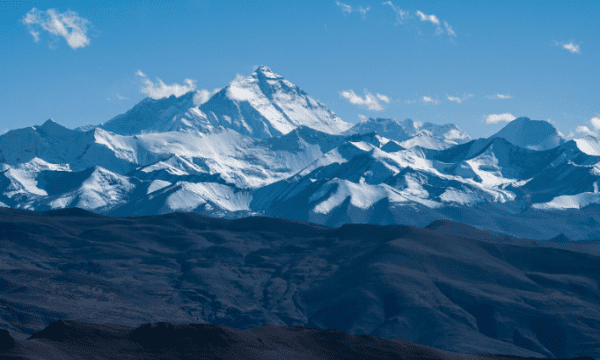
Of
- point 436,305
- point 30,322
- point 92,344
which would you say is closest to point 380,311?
point 436,305

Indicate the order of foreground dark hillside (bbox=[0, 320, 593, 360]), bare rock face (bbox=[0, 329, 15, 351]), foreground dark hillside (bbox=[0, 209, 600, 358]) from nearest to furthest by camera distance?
bare rock face (bbox=[0, 329, 15, 351])
foreground dark hillside (bbox=[0, 320, 593, 360])
foreground dark hillside (bbox=[0, 209, 600, 358])

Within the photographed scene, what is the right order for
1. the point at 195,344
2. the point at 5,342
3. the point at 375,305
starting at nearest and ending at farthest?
the point at 5,342 → the point at 195,344 → the point at 375,305

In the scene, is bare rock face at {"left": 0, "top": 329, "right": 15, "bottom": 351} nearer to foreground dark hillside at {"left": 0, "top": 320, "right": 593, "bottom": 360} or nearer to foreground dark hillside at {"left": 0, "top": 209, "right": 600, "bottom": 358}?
foreground dark hillside at {"left": 0, "top": 320, "right": 593, "bottom": 360}

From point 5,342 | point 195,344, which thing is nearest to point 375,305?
point 195,344

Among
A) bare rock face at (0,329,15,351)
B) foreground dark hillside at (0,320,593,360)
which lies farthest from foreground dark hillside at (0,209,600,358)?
bare rock face at (0,329,15,351)

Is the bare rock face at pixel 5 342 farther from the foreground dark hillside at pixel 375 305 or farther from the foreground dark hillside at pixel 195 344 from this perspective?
the foreground dark hillside at pixel 375 305

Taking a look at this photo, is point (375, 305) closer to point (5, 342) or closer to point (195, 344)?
point (195, 344)

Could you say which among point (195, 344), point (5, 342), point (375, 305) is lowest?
point (195, 344)

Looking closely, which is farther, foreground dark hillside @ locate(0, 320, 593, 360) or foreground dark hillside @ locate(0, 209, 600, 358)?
foreground dark hillside @ locate(0, 209, 600, 358)

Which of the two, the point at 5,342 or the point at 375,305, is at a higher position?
the point at 375,305

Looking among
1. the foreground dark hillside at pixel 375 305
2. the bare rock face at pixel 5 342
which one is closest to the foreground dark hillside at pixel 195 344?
the bare rock face at pixel 5 342

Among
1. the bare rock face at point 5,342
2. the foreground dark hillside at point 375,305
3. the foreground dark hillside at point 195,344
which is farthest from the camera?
the foreground dark hillside at point 375,305
